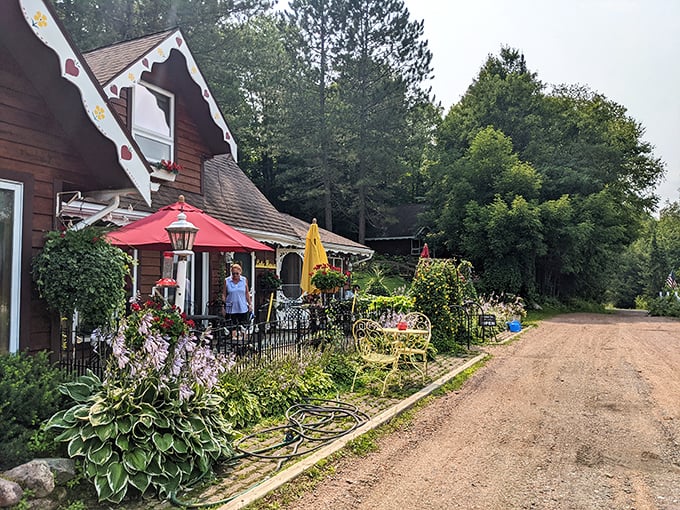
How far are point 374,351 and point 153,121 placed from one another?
6.50m

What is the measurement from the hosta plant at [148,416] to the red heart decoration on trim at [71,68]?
2.43m

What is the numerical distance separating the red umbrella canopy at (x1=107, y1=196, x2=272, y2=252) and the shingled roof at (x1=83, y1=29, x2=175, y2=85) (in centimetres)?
298

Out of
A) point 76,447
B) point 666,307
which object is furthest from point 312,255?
point 666,307

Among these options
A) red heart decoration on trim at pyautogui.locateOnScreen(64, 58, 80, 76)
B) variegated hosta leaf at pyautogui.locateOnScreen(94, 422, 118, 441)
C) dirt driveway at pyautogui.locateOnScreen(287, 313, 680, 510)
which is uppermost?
red heart decoration on trim at pyautogui.locateOnScreen(64, 58, 80, 76)

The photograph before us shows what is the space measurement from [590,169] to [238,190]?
24.6m

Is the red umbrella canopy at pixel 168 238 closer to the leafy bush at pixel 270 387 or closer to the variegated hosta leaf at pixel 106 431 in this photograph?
the leafy bush at pixel 270 387

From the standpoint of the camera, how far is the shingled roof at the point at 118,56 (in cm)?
884

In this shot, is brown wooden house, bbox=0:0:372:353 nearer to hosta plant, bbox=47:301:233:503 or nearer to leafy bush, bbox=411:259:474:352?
hosta plant, bbox=47:301:233:503

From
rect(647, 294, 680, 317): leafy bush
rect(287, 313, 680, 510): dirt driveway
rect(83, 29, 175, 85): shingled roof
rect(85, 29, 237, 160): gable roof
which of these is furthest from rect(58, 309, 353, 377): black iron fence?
rect(647, 294, 680, 317): leafy bush

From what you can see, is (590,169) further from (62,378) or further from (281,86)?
(62,378)

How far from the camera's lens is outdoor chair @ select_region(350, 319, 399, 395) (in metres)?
7.55

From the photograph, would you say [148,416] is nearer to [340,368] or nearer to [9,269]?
[9,269]

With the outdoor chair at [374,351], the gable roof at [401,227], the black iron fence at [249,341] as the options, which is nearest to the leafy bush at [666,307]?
the gable roof at [401,227]

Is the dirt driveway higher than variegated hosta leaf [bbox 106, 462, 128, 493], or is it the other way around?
variegated hosta leaf [bbox 106, 462, 128, 493]
